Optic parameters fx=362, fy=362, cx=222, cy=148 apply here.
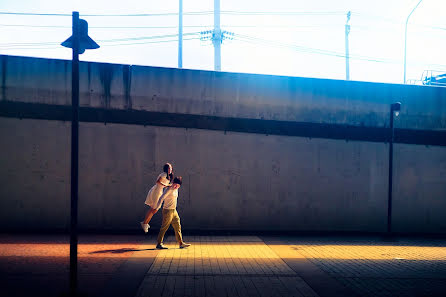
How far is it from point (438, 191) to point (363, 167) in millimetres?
2671

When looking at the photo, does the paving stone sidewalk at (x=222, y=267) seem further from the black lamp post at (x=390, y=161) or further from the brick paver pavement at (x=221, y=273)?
the black lamp post at (x=390, y=161)

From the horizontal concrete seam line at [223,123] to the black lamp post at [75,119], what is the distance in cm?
528

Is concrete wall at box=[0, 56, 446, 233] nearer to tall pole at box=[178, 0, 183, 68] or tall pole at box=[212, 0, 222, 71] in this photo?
tall pole at box=[178, 0, 183, 68]

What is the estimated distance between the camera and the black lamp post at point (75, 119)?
5199 millimetres

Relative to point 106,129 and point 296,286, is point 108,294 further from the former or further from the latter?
point 106,129

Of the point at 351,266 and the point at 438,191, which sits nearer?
the point at 351,266

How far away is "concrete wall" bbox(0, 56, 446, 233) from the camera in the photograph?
1029cm

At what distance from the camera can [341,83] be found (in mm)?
11422

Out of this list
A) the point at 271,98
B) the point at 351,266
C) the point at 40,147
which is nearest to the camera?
the point at 351,266

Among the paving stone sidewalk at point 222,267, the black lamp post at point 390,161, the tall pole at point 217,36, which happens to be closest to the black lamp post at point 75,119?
the paving stone sidewalk at point 222,267

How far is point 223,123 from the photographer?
1095 cm

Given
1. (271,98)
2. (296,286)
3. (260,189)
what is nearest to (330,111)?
(271,98)

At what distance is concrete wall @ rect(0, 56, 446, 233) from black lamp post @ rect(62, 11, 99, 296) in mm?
5265

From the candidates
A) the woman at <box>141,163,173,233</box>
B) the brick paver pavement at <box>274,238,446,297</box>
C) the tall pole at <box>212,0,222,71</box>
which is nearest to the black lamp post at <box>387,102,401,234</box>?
the brick paver pavement at <box>274,238,446,297</box>
